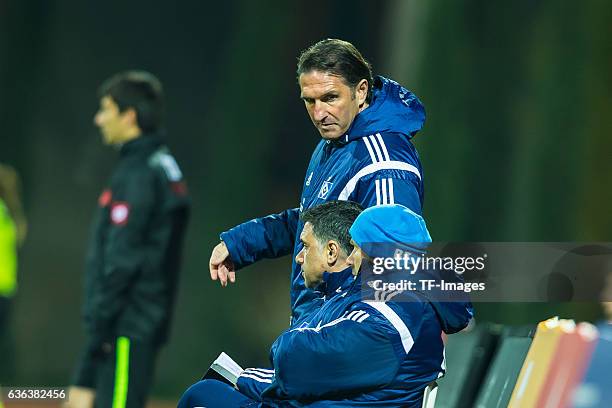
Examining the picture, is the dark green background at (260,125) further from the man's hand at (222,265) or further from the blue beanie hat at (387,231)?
the blue beanie hat at (387,231)

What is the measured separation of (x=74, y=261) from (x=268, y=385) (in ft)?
21.0

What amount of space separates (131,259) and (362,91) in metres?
2.42

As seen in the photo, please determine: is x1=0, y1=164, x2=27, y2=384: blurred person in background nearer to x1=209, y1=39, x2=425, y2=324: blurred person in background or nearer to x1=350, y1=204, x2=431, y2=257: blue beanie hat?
x1=209, y1=39, x2=425, y2=324: blurred person in background

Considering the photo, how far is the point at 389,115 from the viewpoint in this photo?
3.62m

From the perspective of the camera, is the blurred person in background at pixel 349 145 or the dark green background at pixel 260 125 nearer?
the blurred person in background at pixel 349 145

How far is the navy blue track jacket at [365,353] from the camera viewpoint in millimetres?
2867

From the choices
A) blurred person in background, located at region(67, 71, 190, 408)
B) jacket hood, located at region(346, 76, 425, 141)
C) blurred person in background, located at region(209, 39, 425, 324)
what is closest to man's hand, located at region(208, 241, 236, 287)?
blurred person in background, located at region(209, 39, 425, 324)

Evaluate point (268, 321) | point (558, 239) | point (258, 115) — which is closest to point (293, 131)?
point (258, 115)

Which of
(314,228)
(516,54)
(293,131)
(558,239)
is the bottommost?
(314,228)

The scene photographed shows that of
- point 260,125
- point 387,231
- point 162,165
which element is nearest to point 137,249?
point 162,165

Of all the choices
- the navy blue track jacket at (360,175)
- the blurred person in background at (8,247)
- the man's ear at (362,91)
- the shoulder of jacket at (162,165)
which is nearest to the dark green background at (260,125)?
the blurred person in background at (8,247)

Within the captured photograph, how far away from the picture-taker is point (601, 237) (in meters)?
9.13

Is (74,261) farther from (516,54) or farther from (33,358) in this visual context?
(516,54)

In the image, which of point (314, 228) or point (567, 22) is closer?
point (314, 228)
